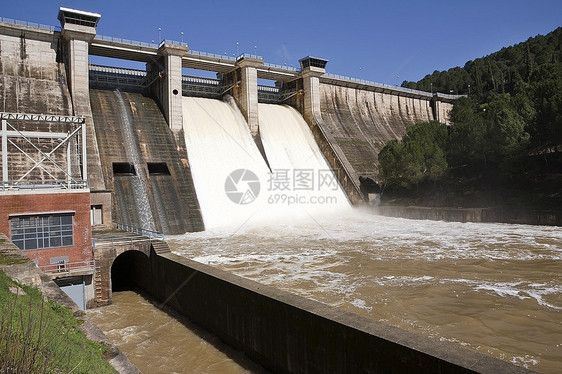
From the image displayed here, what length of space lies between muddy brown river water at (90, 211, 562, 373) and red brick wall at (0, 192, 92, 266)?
2468 mm

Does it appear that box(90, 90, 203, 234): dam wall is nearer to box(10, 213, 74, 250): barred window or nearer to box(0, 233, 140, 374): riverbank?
box(10, 213, 74, 250): barred window

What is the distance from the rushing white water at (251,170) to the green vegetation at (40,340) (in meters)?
19.3

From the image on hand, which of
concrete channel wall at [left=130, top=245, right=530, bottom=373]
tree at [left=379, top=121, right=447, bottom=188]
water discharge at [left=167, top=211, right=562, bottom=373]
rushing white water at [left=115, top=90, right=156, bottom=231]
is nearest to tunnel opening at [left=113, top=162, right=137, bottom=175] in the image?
rushing white water at [left=115, top=90, right=156, bottom=231]

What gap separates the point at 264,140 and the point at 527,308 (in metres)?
27.1

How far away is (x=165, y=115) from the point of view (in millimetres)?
32062

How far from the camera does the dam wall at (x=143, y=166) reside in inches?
989

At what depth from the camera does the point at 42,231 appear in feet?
49.4

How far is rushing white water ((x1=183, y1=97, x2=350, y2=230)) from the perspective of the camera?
1166 inches

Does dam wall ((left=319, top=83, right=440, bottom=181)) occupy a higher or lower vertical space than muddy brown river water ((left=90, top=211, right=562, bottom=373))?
higher

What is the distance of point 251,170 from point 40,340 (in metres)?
29.2

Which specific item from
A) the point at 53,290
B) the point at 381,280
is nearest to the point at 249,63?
the point at 381,280

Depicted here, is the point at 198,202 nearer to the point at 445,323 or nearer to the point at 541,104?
the point at 445,323

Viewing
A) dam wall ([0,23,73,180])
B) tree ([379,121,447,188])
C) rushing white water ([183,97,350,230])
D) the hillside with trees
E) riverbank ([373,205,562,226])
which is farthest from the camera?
tree ([379,121,447,188])

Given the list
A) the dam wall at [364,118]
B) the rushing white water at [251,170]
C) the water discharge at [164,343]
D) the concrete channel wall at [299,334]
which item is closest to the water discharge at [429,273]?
the concrete channel wall at [299,334]
